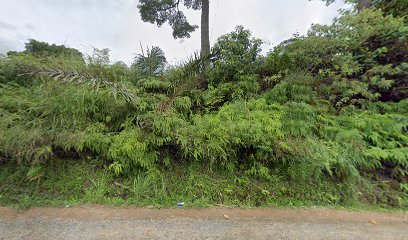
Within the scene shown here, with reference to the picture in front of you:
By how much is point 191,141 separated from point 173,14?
7.87m

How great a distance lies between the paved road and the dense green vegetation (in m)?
0.20

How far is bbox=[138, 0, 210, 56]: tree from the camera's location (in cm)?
775

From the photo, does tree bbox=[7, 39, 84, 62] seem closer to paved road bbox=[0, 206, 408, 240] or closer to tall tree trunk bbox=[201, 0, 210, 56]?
paved road bbox=[0, 206, 408, 240]

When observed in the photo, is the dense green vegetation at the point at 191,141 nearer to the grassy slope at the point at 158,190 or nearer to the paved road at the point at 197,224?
the grassy slope at the point at 158,190

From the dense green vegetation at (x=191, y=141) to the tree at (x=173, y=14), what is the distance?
15.1 feet

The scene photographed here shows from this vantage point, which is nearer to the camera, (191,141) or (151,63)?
(191,141)

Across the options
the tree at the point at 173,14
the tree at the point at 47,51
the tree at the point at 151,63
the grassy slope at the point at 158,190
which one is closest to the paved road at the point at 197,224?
the grassy slope at the point at 158,190

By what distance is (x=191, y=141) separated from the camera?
2943mm

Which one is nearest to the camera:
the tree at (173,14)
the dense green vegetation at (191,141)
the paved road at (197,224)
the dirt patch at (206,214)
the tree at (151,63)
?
the paved road at (197,224)

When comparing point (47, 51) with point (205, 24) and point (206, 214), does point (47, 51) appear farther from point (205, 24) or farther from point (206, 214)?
point (206, 214)

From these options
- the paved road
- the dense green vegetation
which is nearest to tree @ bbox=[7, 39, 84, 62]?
the dense green vegetation

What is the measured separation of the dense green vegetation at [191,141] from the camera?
2.71m

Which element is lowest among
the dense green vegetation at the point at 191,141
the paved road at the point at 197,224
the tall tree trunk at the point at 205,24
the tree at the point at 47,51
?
the paved road at the point at 197,224

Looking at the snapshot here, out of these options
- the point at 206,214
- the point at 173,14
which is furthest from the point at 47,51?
the point at 206,214
